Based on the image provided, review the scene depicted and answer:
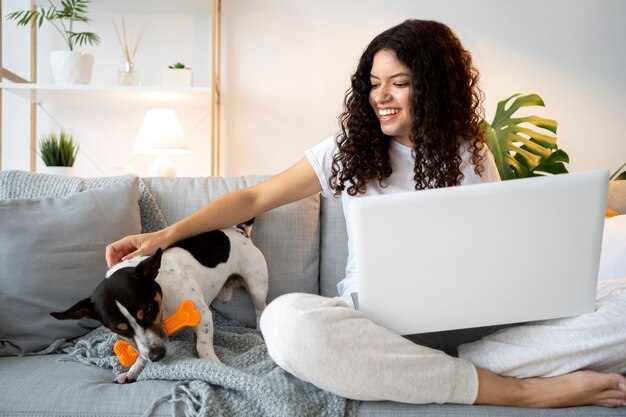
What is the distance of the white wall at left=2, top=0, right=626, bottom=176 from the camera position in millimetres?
3283

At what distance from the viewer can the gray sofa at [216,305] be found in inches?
46.8

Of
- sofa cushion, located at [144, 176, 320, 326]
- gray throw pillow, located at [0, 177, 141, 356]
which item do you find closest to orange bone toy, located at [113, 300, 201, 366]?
gray throw pillow, located at [0, 177, 141, 356]

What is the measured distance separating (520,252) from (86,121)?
9.19 ft

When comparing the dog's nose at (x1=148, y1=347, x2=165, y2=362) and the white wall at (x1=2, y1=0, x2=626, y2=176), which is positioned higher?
the white wall at (x1=2, y1=0, x2=626, y2=176)

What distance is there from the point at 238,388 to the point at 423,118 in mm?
917

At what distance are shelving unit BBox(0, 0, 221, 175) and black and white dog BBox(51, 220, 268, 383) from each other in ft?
4.02

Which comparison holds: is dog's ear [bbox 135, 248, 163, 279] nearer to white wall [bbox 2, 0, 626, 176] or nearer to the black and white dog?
the black and white dog

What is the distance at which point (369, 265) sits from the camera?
1.13 metres

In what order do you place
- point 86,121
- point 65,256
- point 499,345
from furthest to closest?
point 86,121 → point 65,256 → point 499,345

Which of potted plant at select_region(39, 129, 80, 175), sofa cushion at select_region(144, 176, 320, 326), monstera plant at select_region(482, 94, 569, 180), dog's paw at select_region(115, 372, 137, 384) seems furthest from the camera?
potted plant at select_region(39, 129, 80, 175)

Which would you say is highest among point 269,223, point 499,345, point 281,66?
point 281,66

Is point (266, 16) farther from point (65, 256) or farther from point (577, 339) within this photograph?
point (577, 339)

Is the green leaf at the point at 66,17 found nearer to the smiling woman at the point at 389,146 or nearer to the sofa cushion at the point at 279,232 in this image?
the sofa cushion at the point at 279,232

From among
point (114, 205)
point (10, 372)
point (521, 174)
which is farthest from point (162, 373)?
point (521, 174)
